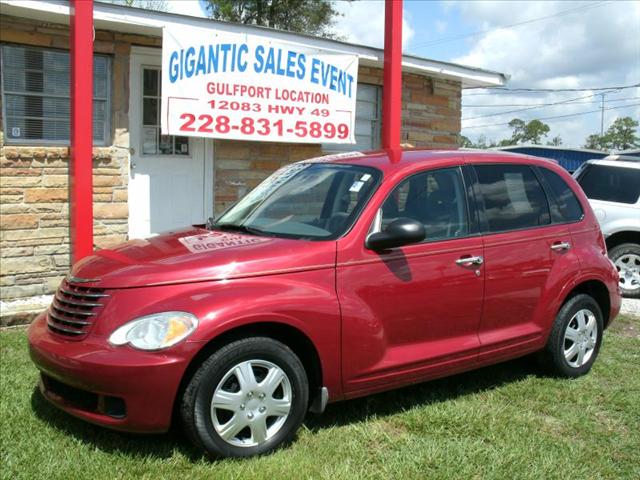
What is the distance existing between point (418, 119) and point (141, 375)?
793cm

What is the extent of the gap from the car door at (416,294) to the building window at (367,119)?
18.2ft

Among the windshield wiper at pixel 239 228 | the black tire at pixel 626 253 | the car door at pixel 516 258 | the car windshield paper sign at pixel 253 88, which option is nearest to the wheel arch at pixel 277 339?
the windshield wiper at pixel 239 228

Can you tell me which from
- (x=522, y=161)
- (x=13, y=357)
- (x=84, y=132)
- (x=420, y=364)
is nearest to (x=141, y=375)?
(x=420, y=364)

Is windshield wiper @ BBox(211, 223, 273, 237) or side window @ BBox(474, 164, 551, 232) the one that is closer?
windshield wiper @ BBox(211, 223, 273, 237)

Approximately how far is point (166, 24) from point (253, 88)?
4.15ft

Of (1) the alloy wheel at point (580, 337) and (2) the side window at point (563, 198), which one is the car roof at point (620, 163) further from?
(1) the alloy wheel at point (580, 337)

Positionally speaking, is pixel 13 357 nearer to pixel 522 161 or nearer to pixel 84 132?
pixel 84 132

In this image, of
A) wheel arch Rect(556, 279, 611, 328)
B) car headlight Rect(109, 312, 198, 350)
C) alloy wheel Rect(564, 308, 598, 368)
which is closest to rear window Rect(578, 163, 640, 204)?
wheel arch Rect(556, 279, 611, 328)

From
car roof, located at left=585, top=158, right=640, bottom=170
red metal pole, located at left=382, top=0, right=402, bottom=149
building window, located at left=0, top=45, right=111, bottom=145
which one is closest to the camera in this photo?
building window, located at left=0, top=45, right=111, bottom=145

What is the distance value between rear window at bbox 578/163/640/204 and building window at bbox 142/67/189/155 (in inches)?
234

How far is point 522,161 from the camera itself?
5113 millimetres

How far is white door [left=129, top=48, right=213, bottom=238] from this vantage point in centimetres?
808

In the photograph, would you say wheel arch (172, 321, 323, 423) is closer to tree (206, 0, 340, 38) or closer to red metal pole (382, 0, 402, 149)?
red metal pole (382, 0, 402, 149)

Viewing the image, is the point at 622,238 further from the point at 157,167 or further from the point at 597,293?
the point at 157,167
